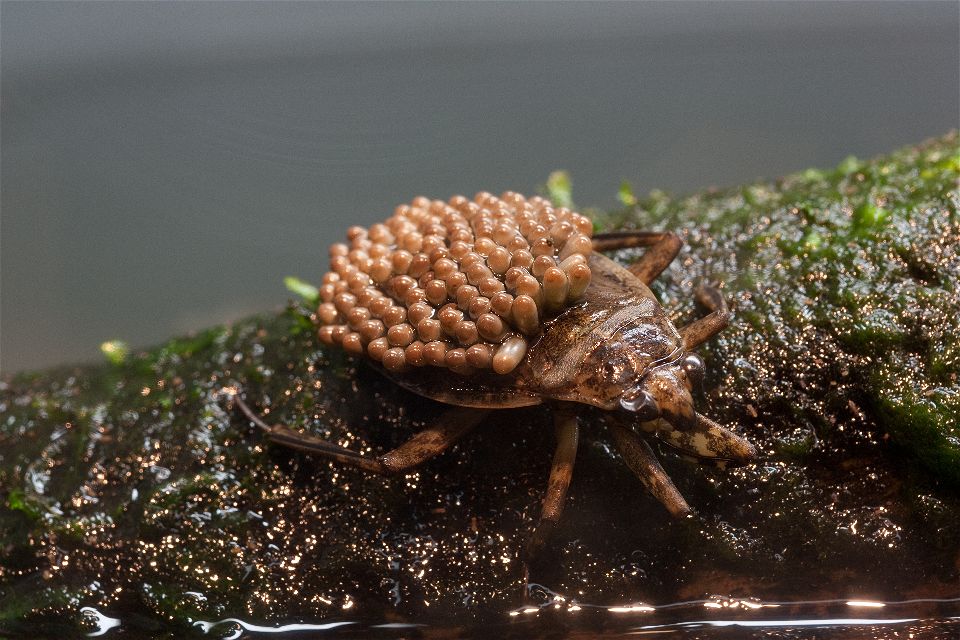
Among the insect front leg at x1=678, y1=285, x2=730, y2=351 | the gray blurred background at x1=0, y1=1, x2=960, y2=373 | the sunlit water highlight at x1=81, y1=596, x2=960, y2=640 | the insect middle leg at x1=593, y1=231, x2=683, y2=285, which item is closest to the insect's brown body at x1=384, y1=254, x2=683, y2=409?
A: the insect front leg at x1=678, y1=285, x2=730, y2=351

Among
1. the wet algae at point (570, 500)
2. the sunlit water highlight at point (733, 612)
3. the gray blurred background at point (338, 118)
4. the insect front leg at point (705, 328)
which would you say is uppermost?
the gray blurred background at point (338, 118)

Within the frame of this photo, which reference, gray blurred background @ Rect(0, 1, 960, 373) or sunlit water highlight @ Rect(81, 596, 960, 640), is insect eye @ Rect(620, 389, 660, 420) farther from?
gray blurred background @ Rect(0, 1, 960, 373)

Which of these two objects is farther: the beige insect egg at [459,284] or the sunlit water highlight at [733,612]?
the sunlit water highlight at [733,612]

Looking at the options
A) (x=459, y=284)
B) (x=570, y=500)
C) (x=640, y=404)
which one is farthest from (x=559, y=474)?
(x=459, y=284)

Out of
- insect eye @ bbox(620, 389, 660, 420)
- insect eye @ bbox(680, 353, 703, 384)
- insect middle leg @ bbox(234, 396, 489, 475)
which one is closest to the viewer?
insect eye @ bbox(620, 389, 660, 420)

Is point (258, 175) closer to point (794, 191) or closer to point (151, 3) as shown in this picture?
point (151, 3)

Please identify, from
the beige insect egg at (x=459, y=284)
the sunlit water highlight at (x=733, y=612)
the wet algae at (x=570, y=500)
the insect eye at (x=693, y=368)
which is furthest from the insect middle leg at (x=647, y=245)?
the sunlit water highlight at (x=733, y=612)

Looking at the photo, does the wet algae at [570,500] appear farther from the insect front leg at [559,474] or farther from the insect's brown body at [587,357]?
the insect's brown body at [587,357]
